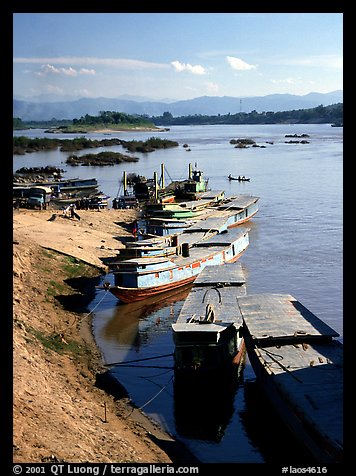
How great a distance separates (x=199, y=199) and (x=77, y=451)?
41.7 m

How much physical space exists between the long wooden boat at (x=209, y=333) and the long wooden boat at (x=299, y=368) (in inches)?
23.1

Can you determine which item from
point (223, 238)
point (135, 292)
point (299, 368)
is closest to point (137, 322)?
point (135, 292)

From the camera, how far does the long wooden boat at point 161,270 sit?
90.9ft

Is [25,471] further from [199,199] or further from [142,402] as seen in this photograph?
[199,199]

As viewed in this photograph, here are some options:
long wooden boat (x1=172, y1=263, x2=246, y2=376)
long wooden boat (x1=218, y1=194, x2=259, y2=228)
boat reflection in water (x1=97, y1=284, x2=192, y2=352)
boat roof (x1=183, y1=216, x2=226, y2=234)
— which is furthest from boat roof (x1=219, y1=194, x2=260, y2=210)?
long wooden boat (x1=172, y1=263, x2=246, y2=376)

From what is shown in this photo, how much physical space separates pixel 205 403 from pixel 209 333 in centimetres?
197

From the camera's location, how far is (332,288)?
29938 mm

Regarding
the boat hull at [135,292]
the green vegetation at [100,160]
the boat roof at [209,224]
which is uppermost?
the green vegetation at [100,160]

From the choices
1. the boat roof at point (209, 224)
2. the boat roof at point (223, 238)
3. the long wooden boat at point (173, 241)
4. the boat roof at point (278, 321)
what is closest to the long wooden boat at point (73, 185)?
the boat roof at point (209, 224)

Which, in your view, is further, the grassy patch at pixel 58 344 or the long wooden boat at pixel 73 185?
the long wooden boat at pixel 73 185

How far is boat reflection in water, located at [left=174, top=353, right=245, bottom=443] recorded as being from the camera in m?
16.5

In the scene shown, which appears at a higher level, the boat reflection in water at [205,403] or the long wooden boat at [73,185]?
the long wooden boat at [73,185]

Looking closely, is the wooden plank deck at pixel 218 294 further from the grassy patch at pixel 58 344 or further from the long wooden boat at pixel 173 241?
the grassy patch at pixel 58 344
